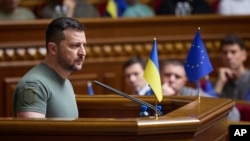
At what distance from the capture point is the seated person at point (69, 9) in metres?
7.50

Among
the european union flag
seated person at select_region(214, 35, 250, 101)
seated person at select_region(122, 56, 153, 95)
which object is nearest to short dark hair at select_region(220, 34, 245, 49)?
seated person at select_region(214, 35, 250, 101)

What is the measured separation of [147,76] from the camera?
3932 millimetres

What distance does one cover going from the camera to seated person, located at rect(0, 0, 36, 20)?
7.35 metres

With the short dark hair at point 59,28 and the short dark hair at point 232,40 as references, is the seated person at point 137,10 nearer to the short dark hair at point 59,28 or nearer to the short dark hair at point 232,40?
the short dark hair at point 232,40

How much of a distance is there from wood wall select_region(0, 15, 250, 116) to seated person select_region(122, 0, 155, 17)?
0.44 meters

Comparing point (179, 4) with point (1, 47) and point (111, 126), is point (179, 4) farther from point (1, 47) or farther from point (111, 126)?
point (111, 126)

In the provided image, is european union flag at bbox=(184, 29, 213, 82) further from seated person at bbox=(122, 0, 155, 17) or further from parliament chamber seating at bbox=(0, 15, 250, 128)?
seated person at bbox=(122, 0, 155, 17)

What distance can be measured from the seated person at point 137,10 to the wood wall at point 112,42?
17.5 inches

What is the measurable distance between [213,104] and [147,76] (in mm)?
367

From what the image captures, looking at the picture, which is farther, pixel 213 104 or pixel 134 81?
pixel 134 81

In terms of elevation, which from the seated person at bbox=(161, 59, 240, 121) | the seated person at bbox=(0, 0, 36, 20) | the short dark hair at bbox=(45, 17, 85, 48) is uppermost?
the seated person at bbox=(0, 0, 36, 20)

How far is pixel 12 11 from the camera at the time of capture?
7414mm

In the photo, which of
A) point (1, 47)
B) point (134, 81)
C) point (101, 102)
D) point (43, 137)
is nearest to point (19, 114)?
point (43, 137)

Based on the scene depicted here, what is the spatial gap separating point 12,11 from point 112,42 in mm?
893
